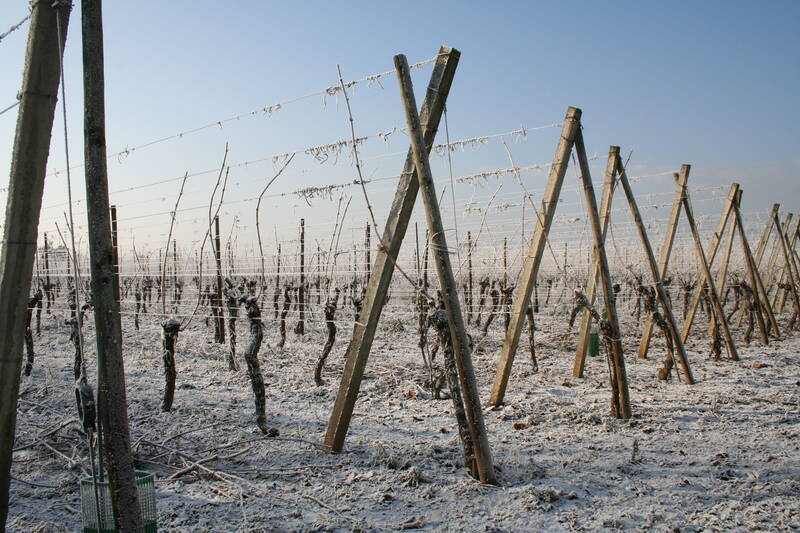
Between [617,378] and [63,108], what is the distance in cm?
346

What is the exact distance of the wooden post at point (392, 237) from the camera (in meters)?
2.92

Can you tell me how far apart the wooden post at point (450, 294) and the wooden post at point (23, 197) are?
1.45 m

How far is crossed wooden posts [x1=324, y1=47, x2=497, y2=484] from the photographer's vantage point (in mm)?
2584

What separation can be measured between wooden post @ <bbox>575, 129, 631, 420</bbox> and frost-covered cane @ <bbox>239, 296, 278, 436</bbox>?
2.27 meters

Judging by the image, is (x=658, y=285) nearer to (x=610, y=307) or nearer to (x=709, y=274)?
(x=610, y=307)

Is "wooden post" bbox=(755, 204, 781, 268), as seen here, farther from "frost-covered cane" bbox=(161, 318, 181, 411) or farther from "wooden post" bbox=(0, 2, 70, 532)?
"wooden post" bbox=(0, 2, 70, 532)

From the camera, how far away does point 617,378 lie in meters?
3.75

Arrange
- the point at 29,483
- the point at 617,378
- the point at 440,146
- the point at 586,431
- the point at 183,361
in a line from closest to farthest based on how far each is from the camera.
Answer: the point at 29,483 → the point at 586,431 → the point at 617,378 → the point at 440,146 → the point at 183,361

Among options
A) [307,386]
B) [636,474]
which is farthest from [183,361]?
[636,474]

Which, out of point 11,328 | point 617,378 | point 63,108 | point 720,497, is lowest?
point 720,497

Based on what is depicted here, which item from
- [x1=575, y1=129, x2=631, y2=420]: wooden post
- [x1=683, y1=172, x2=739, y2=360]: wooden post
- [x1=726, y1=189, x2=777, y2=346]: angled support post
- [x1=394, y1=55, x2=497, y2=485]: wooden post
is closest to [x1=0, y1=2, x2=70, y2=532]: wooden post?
[x1=394, y1=55, x2=497, y2=485]: wooden post

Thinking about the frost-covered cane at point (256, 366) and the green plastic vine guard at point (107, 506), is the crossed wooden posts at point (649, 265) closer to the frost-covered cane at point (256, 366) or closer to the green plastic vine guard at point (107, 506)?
the frost-covered cane at point (256, 366)

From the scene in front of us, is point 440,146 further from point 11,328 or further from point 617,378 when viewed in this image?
point 11,328

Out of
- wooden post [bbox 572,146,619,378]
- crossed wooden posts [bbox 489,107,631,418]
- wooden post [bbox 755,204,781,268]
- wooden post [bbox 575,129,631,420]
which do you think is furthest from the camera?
wooden post [bbox 755,204,781,268]
